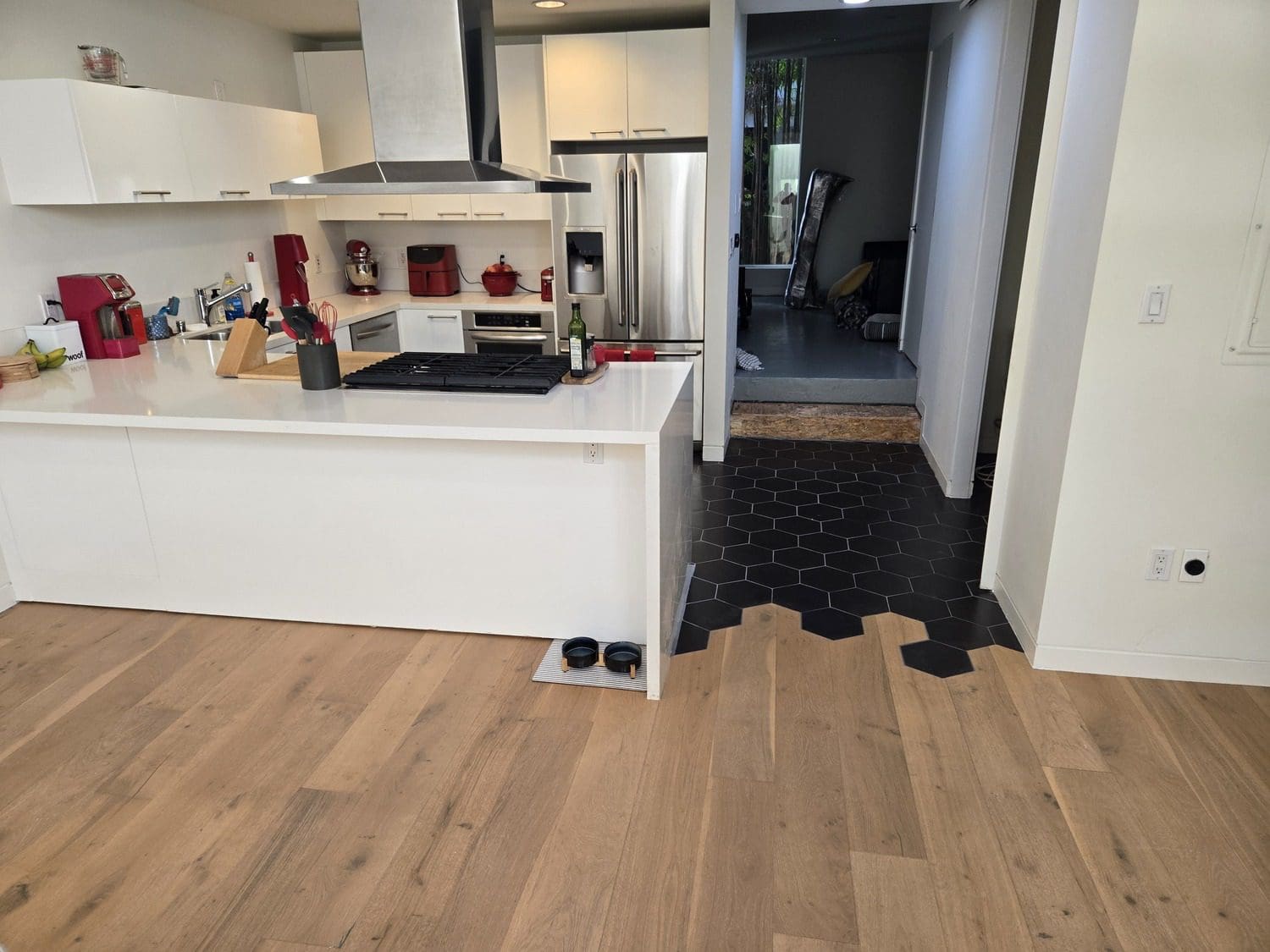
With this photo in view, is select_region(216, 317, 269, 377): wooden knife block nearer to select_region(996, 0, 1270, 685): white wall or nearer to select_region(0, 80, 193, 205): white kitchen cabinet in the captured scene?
select_region(0, 80, 193, 205): white kitchen cabinet

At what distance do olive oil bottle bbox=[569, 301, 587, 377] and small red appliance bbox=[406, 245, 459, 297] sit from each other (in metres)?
2.58

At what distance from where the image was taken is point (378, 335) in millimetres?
4766

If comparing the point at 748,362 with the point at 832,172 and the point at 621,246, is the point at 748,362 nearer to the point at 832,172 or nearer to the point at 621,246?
the point at 621,246

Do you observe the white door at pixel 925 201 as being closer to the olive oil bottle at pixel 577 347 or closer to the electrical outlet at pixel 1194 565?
the electrical outlet at pixel 1194 565

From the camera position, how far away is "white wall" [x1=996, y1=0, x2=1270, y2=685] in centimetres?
217

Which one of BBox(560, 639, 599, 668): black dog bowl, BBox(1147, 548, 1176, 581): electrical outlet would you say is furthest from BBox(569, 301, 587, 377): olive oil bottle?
BBox(1147, 548, 1176, 581): electrical outlet

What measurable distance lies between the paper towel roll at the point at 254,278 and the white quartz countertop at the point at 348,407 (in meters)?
1.37

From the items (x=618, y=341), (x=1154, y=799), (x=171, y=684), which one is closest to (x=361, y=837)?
(x=171, y=684)

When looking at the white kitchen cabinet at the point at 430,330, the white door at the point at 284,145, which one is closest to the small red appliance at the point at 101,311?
the white door at the point at 284,145

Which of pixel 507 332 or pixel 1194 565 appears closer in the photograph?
pixel 1194 565

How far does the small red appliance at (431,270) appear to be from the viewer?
5.14 metres

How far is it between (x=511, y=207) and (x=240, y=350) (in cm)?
225

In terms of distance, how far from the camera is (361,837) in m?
2.03

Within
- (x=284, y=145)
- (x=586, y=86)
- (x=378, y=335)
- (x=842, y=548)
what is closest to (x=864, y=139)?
(x=586, y=86)
